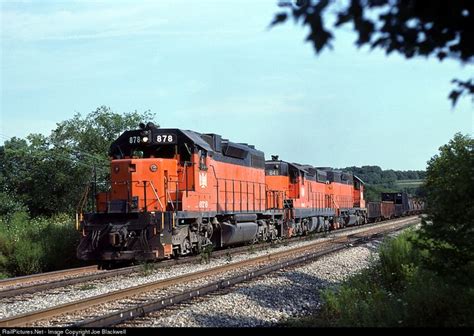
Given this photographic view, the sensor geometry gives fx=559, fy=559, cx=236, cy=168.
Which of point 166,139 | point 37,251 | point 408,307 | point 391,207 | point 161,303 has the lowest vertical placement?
point 161,303

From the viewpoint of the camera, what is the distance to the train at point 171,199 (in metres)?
14.5

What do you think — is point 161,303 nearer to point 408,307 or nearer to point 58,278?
point 408,307

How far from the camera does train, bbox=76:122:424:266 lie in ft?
47.6

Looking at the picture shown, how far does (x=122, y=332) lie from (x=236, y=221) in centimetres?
1279

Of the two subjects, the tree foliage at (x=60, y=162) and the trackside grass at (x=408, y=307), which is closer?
the trackside grass at (x=408, y=307)

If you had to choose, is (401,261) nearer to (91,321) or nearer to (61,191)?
(91,321)

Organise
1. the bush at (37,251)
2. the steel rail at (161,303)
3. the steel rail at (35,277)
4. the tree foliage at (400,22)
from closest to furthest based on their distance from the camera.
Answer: the tree foliage at (400,22) → the steel rail at (161,303) → the steel rail at (35,277) → the bush at (37,251)

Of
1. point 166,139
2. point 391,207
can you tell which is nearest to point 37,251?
point 166,139

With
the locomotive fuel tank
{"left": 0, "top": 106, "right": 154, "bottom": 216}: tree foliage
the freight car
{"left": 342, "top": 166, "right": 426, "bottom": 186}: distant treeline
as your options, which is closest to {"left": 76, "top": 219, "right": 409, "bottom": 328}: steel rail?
the locomotive fuel tank

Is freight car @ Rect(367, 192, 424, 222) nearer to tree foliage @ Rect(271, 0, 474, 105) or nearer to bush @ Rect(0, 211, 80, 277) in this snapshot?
bush @ Rect(0, 211, 80, 277)

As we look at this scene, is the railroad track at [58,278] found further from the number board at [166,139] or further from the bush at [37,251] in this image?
the number board at [166,139]

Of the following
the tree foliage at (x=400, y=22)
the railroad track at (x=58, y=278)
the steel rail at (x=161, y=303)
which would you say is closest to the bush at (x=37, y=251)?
the railroad track at (x=58, y=278)

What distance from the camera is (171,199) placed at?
15.4 m

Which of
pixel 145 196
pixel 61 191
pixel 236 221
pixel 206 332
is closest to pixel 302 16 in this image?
pixel 206 332
